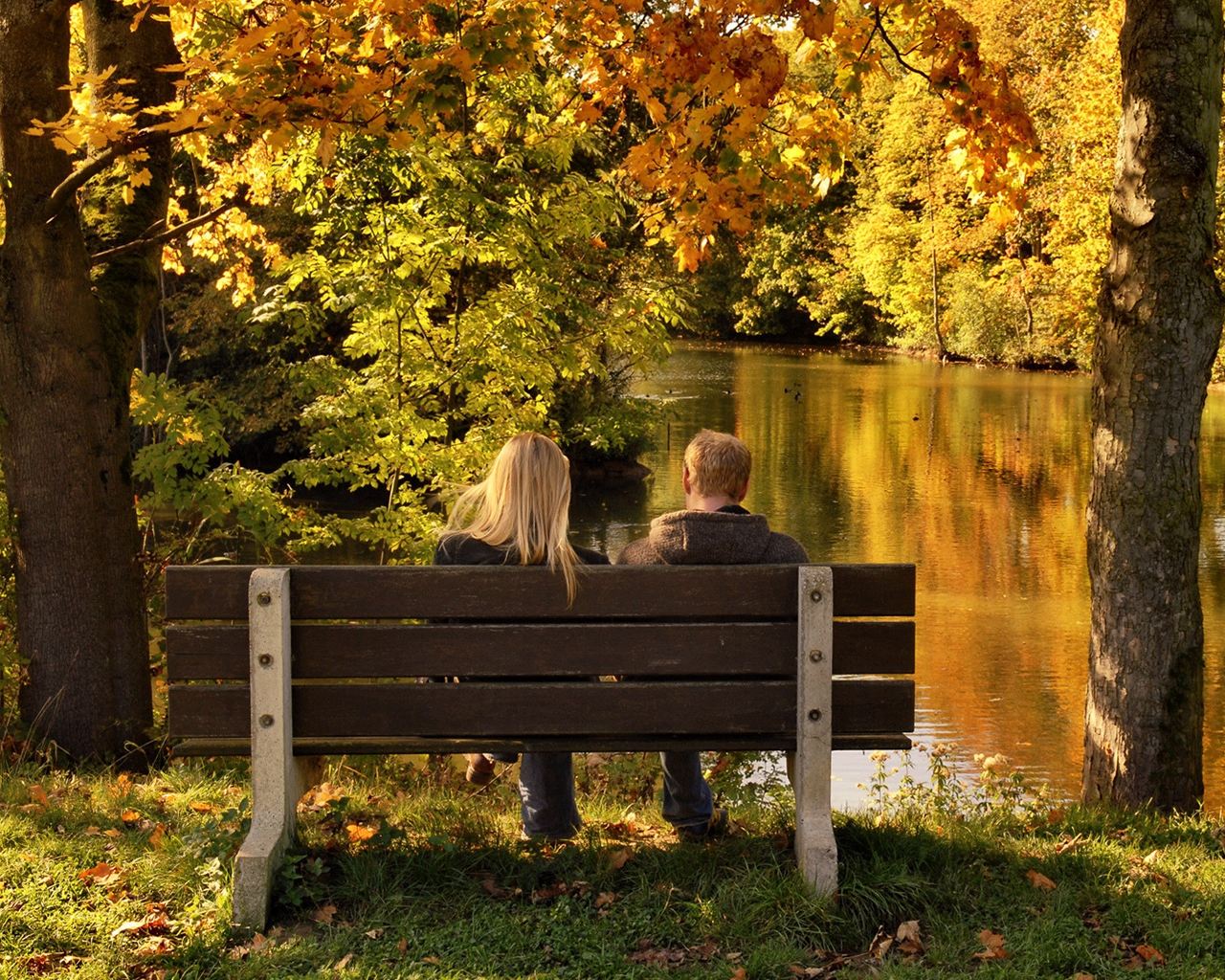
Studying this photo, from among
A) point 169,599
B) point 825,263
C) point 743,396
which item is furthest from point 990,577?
point 825,263

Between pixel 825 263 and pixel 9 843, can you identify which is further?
pixel 825 263

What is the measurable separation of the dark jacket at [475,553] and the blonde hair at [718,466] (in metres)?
0.41

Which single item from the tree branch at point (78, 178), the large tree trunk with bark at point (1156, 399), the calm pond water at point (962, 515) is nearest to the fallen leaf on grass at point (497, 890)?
the large tree trunk with bark at point (1156, 399)

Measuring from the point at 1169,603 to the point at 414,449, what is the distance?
6682 mm

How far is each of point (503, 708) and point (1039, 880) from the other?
1.64 metres

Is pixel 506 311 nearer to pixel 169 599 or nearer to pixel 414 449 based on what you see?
pixel 414 449

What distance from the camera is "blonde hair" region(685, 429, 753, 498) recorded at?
4527 mm

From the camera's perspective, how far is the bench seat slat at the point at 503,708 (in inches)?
162

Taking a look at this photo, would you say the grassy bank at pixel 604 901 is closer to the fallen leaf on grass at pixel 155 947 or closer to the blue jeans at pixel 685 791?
the fallen leaf on grass at pixel 155 947

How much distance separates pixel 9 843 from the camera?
4.56m

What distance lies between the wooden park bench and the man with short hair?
1.26 ft

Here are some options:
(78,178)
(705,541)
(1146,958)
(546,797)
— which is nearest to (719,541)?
(705,541)

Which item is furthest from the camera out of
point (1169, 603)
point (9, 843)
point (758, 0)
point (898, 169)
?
point (898, 169)

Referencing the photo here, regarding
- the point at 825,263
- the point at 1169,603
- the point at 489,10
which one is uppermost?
the point at 825,263
